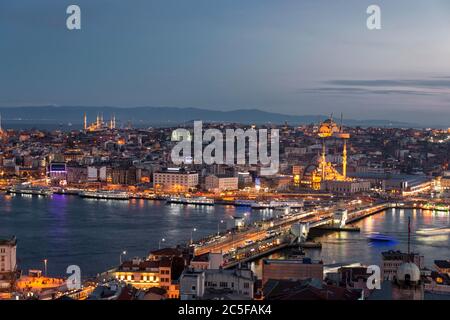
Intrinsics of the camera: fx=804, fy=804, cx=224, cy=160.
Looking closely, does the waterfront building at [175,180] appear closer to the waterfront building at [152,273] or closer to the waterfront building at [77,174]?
the waterfront building at [77,174]

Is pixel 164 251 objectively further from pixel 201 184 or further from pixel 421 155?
pixel 421 155

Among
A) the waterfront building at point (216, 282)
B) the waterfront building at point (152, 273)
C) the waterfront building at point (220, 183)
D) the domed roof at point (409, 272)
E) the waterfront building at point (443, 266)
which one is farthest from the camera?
the waterfront building at point (220, 183)

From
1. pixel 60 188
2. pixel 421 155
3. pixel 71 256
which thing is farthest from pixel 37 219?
pixel 421 155

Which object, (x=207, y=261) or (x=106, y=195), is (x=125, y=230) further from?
(x=106, y=195)

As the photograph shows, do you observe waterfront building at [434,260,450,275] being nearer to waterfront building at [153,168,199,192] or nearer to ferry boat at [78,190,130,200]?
ferry boat at [78,190,130,200]

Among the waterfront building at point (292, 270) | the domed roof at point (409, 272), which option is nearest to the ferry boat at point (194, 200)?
the waterfront building at point (292, 270)

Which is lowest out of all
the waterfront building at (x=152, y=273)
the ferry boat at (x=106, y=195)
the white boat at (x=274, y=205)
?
the white boat at (x=274, y=205)
